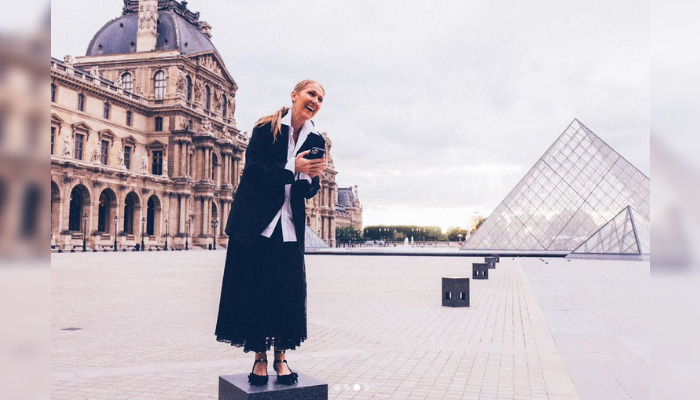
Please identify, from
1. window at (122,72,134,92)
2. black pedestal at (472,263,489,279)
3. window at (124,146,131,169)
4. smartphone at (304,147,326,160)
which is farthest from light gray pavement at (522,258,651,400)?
window at (122,72,134,92)

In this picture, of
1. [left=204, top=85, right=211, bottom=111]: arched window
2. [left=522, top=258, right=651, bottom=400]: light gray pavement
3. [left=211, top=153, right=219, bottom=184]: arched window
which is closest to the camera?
[left=522, top=258, right=651, bottom=400]: light gray pavement

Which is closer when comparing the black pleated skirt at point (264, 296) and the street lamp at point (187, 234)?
the black pleated skirt at point (264, 296)

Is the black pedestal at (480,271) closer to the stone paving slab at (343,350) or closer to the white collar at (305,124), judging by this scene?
the stone paving slab at (343,350)

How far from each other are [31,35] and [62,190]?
4670 centimetres

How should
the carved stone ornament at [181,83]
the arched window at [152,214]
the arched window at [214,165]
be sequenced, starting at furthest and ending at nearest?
the arched window at [214,165] → the carved stone ornament at [181,83] → the arched window at [152,214]

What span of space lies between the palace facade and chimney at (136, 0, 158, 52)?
0.38 ft

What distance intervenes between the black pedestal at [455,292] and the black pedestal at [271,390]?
7.53 meters

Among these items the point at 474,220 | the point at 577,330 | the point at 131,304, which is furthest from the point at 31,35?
the point at 474,220

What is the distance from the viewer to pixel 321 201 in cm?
9738

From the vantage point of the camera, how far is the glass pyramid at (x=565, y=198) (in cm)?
4612

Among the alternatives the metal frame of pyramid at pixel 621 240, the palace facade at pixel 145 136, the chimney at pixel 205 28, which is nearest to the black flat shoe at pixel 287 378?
the metal frame of pyramid at pixel 621 240

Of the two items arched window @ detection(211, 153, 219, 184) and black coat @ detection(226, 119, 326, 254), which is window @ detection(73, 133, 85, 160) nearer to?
arched window @ detection(211, 153, 219, 184)

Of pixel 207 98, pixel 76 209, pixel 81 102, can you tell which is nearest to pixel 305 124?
pixel 76 209

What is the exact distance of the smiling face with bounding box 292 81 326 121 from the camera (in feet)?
12.5
